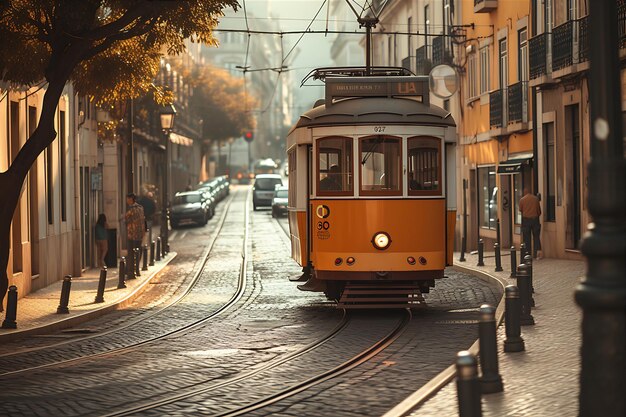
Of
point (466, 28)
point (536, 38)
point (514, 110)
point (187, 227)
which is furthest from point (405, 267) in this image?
point (187, 227)

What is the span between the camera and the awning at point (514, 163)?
114 feet

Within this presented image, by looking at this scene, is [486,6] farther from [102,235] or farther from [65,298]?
[65,298]

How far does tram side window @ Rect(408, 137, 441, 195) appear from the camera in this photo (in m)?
18.3

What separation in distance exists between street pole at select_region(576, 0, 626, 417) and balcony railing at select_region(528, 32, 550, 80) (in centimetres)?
2522

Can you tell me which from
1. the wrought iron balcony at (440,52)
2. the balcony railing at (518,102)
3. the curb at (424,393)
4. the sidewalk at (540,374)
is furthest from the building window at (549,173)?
the curb at (424,393)

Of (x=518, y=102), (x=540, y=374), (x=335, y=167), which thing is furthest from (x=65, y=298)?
(x=518, y=102)

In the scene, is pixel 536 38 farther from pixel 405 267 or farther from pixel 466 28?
pixel 405 267

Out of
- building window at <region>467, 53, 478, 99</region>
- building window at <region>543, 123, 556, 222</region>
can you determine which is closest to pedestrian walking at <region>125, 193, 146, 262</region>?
building window at <region>543, 123, 556, 222</region>

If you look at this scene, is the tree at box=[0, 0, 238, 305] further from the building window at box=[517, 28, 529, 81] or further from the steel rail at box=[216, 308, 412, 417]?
the building window at box=[517, 28, 529, 81]

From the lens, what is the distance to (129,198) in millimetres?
29125

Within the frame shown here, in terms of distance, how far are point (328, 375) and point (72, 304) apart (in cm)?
987

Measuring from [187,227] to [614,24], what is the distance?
49869mm

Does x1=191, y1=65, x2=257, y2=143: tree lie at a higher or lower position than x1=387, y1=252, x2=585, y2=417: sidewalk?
higher

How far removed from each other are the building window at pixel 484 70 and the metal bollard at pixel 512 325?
27095 millimetres
